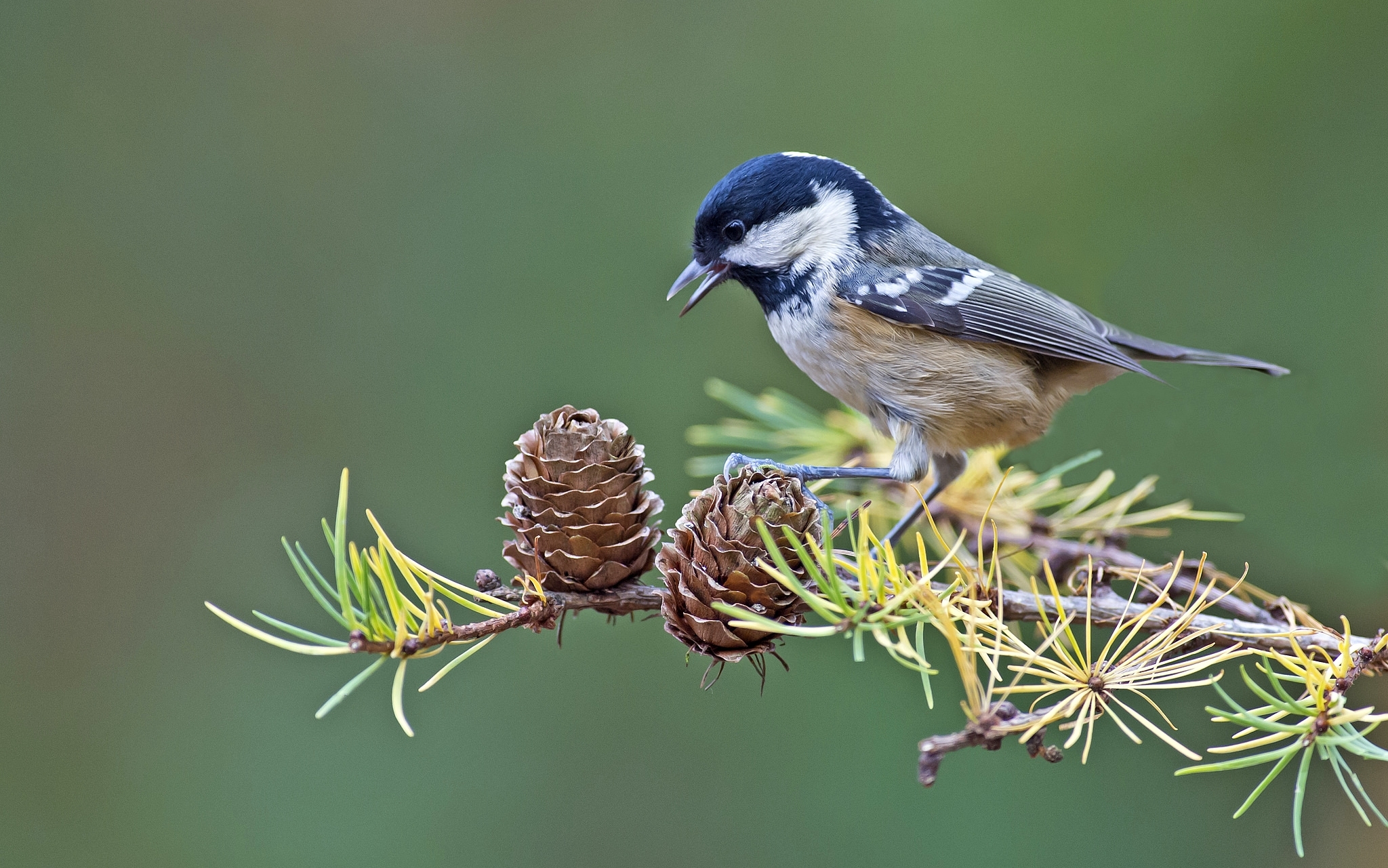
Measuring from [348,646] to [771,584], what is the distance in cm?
33

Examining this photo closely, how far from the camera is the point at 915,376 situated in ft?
4.70

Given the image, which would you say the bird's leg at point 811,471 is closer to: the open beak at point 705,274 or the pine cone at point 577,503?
the pine cone at point 577,503

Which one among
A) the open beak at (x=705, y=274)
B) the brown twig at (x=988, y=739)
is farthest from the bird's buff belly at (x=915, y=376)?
the brown twig at (x=988, y=739)

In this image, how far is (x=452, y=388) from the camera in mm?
2328

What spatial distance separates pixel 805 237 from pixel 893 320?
195 mm

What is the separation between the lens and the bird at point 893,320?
144 cm

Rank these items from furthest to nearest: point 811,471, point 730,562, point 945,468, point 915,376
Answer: point 945,468 → point 915,376 → point 811,471 → point 730,562

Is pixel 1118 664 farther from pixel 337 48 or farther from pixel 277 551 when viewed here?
pixel 337 48

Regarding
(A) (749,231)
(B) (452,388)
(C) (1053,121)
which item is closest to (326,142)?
(B) (452,388)

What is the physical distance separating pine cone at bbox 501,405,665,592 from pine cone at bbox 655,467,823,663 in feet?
0.20

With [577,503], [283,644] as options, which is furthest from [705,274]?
[283,644]

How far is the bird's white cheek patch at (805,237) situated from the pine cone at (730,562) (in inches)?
27.5

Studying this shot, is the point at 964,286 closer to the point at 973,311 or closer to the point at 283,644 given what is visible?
the point at 973,311

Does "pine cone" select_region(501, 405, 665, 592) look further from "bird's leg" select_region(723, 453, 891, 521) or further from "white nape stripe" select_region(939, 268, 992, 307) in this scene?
"white nape stripe" select_region(939, 268, 992, 307)
